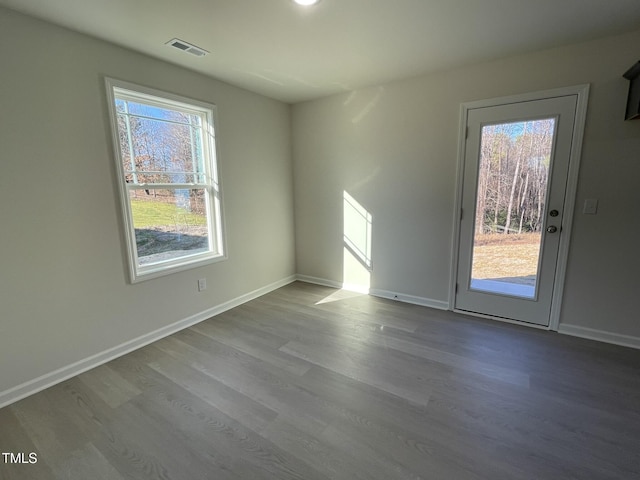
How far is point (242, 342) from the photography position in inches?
104

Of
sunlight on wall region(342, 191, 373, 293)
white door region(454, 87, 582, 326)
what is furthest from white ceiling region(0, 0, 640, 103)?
sunlight on wall region(342, 191, 373, 293)

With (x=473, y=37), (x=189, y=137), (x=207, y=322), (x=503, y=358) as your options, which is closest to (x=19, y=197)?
(x=189, y=137)

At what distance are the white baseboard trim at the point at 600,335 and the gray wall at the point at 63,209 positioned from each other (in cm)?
356

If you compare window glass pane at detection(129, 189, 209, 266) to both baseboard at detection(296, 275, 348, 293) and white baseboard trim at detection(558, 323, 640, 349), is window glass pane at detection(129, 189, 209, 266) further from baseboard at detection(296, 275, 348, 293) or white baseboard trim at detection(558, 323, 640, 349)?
white baseboard trim at detection(558, 323, 640, 349)

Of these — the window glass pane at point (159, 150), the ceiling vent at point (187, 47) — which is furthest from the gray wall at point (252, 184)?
the ceiling vent at point (187, 47)

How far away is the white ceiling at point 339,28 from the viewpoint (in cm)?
182

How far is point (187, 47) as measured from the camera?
2.32m

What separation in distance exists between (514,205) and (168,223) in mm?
3249

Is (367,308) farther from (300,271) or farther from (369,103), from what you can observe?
(369,103)

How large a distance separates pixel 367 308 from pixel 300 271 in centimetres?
138

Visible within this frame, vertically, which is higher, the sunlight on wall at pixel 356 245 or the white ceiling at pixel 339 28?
the white ceiling at pixel 339 28

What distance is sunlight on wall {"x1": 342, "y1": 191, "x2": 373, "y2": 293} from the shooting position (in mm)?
3646

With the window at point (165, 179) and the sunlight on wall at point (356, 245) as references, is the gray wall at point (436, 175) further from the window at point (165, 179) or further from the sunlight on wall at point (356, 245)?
the window at point (165, 179)

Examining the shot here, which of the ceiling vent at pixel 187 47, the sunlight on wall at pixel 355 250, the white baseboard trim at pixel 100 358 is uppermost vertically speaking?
the ceiling vent at pixel 187 47
